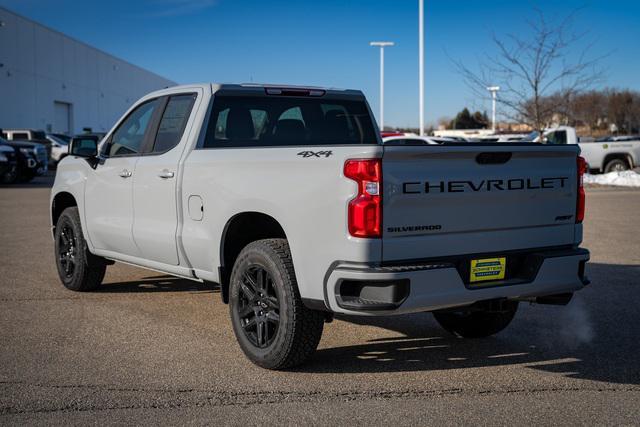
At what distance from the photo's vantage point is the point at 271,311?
202 inches

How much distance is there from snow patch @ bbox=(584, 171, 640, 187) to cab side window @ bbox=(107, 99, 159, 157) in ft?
69.1

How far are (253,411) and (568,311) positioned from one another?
3.79 m

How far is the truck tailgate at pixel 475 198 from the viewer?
445 centimetres

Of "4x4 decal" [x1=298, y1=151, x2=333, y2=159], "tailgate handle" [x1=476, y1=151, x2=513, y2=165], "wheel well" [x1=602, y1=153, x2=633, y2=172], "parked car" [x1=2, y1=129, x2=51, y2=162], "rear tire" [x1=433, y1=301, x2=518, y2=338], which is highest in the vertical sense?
"parked car" [x1=2, y1=129, x2=51, y2=162]

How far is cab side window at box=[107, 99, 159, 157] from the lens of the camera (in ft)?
22.4

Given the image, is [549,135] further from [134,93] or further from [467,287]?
[134,93]

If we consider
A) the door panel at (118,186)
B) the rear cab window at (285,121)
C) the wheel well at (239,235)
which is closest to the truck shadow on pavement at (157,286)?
the door panel at (118,186)

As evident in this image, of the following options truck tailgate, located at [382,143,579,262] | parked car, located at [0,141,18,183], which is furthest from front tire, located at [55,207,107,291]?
parked car, located at [0,141,18,183]

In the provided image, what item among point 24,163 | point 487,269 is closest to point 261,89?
point 487,269

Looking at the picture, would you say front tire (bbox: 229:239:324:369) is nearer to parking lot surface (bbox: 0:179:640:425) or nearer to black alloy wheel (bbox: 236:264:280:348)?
black alloy wheel (bbox: 236:264:280:348)

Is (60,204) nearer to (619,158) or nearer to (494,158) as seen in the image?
(494,158)

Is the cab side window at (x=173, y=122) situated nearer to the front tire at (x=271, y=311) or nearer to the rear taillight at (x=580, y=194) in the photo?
the front tire at (x=271, y=311)

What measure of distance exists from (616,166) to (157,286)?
73.8ft

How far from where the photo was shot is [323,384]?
487 cm
